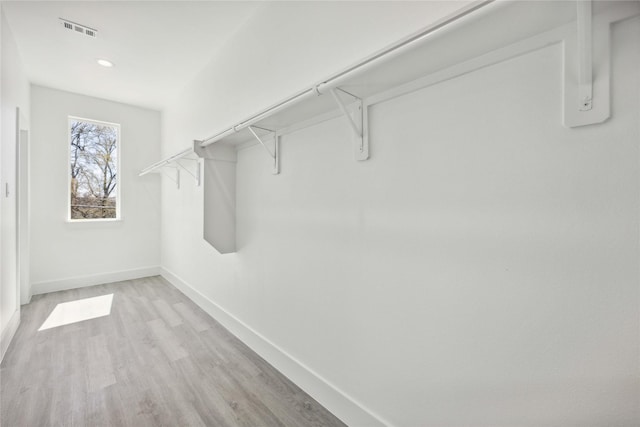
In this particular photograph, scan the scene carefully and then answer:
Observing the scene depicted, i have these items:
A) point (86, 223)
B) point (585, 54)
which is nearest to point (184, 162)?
point (86, 223)

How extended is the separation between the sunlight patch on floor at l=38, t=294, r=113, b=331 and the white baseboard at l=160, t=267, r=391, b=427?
1.26m

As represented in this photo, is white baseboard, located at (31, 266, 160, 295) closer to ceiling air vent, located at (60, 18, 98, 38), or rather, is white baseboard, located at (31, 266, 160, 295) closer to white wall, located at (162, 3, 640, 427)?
ceiling air vent, located at (60, 18, 98, 38)

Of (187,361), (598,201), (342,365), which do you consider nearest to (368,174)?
(598,201)

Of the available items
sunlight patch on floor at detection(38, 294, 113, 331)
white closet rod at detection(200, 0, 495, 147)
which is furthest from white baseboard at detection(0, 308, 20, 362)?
white closet rod at detection(200, 0, 495, 147)

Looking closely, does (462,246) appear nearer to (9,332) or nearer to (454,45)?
(454,45)

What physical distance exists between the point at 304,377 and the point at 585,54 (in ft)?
6.04

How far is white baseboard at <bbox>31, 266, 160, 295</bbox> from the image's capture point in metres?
3.30

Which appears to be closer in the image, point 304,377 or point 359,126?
point 359,126

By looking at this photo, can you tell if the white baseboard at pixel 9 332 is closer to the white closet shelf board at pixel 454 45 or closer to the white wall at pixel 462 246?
the white wall at pixel 462 246

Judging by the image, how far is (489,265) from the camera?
91 cm

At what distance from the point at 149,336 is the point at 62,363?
531mm

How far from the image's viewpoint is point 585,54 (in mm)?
696

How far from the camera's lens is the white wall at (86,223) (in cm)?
328

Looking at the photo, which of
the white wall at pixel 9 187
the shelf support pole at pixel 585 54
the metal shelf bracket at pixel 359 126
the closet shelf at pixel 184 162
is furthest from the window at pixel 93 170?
the shelf support pole at pixel 585 54
